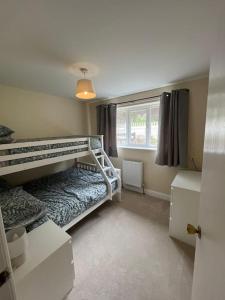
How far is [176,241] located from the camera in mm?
1840

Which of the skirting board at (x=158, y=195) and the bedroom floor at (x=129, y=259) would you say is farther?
the skirting board at (x=158, y=195)

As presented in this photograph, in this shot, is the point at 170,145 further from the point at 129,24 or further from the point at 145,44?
the point at 129,24

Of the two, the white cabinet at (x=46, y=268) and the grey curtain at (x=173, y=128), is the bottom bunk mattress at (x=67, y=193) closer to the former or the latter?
the white cabinet at (x=46, y=268)

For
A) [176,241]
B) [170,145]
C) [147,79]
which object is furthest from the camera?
[170,145]

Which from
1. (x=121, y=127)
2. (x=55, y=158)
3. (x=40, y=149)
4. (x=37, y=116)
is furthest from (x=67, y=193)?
(x=121, y=127)

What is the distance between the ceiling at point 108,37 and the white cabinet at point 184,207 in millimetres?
1556

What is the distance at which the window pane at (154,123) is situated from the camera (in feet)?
9.34

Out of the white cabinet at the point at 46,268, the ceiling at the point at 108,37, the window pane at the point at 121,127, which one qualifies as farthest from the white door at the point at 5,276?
the window pane at the point at 121,127

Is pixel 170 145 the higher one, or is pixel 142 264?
pixel 170 145

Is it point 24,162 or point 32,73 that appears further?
point 32,73

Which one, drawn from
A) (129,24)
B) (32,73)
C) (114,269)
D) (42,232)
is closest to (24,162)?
(42,232)

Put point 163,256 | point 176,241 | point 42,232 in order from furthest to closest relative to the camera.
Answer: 1. point 176,241
2. point 163,256
3. point 42,232

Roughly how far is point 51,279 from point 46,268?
132 mm

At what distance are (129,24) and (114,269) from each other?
2.34 meters
